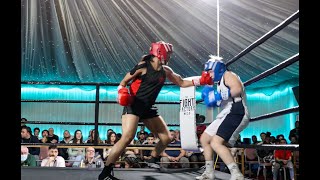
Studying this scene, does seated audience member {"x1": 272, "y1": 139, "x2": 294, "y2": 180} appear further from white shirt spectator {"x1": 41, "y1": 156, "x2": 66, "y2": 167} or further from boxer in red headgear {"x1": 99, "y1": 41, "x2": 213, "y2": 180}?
boxer in red headgear {"x1": 99, "y1": 41, "x2": 213, "y2": 180}

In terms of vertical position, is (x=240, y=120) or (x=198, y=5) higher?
(x=198, y=5)

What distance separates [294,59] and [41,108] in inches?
276

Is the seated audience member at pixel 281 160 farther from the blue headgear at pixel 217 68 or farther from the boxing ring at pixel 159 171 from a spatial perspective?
the blue headgear at pixel 217 68

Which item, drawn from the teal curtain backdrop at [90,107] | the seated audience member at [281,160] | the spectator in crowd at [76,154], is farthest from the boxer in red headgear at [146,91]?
the teal curtain backdrop at [90,107]

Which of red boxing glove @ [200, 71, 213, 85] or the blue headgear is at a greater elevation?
the blue headgear

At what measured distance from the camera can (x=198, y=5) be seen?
5547 mm

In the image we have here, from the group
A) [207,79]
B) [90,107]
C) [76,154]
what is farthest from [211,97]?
[90,107]

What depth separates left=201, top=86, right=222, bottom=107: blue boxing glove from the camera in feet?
7.57

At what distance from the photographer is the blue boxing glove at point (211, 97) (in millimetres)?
2309

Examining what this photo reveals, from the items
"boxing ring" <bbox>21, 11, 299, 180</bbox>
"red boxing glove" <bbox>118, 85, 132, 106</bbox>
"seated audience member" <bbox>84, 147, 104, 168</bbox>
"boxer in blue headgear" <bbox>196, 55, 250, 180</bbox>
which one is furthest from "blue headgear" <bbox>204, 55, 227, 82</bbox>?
"seated audience member" <bbox>84, 147, 104, 168</bbox>

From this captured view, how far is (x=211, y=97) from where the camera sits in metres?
2.36
